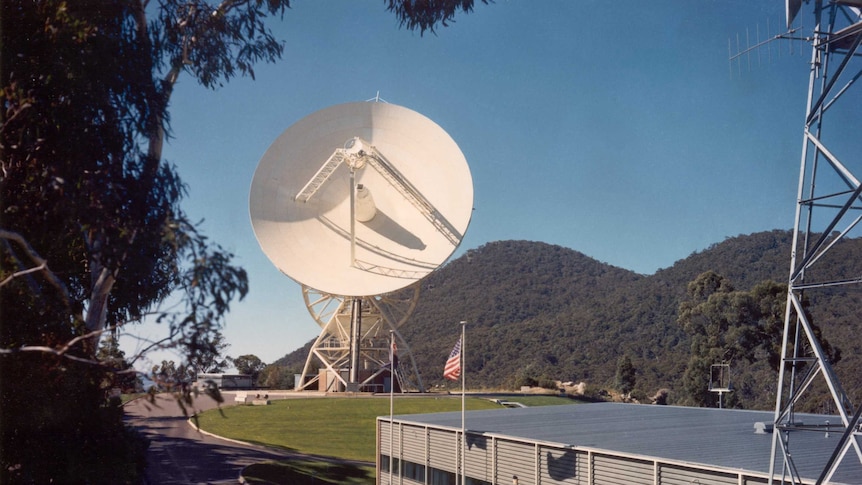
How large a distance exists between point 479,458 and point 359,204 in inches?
762

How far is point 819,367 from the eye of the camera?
10016 mm

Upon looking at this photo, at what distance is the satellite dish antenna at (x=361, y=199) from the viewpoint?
116 ft

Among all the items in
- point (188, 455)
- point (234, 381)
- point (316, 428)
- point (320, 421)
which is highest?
point (234, 381)

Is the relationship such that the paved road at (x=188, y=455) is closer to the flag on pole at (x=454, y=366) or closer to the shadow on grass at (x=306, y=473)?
the shadow on grass at (x=306, y=473)

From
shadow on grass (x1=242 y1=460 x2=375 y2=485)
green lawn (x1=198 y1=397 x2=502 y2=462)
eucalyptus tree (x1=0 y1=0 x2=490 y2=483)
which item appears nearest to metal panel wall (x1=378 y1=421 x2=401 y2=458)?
shadow on grass (x1=242 y1=460 x2=375 y2=485)

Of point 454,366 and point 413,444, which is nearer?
point 454,366

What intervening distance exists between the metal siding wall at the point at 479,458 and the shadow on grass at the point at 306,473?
6665mm

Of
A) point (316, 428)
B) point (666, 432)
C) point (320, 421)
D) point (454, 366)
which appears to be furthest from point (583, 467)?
point (320, 421)

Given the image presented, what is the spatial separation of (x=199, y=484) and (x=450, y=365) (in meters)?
7.94

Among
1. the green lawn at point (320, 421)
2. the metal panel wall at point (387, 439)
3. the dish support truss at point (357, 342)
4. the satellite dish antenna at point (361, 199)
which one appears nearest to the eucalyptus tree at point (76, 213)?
the metal panel wall at point (387, 439)

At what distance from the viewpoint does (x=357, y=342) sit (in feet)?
142

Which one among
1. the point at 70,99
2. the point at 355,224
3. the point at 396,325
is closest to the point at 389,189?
the point at 355,224

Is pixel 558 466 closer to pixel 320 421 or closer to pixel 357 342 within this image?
pixel 320 421

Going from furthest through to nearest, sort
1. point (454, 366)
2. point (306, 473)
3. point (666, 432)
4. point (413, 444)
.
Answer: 1. point (306, 473)
2. point (413, 444)
3. point (454, 366)
4. point (666, 432)
